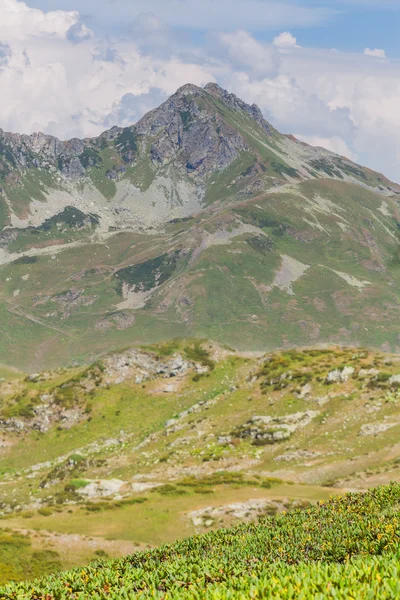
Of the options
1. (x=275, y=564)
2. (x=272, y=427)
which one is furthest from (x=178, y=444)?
(x=275, y=564)

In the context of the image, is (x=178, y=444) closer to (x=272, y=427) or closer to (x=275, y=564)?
(x=272, y=427)

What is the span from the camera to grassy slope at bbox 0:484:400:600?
14.7 m

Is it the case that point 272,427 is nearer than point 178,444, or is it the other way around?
point 272,427

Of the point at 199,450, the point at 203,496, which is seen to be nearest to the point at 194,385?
the point at 199,450

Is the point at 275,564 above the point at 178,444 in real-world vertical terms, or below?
above

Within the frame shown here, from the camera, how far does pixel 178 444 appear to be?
99.5 meters

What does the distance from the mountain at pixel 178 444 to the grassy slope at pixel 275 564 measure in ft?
3.39

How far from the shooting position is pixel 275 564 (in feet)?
63.3

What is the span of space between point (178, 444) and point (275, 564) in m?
83.2

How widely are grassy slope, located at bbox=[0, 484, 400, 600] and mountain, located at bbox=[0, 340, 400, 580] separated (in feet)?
3.39

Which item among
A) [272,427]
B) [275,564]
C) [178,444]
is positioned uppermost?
[275,564]

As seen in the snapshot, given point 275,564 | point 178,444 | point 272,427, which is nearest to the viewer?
point 275,564

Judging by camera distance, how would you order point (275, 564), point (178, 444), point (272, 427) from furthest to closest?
point (178, 444) < point (272, 427) < point (275, 564)

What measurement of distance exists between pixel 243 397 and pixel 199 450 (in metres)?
23.4
